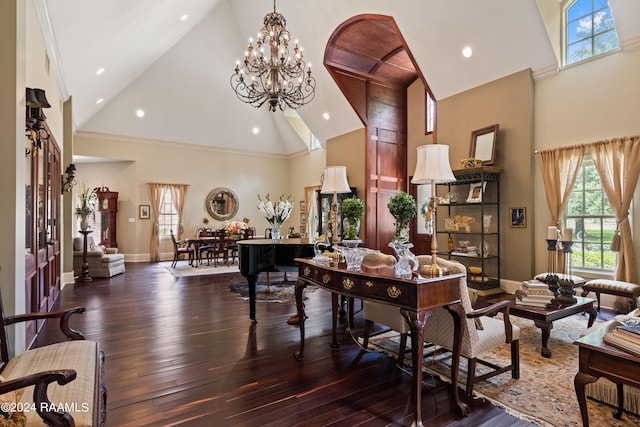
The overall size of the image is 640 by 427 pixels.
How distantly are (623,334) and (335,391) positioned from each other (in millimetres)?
1805

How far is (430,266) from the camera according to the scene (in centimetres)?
237

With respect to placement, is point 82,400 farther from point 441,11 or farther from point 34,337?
point 441,11

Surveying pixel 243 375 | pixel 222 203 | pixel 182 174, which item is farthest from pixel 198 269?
pixel 243 375

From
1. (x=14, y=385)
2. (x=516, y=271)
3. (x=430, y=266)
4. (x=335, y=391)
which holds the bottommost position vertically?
(x=335, y=391)

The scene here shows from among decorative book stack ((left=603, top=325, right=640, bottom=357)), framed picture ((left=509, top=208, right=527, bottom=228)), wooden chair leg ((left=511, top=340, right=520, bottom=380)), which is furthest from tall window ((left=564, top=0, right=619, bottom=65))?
decorative book stack ((left=603, top=325, right=640, bottom=357))

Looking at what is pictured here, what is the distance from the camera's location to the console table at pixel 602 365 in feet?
5.49

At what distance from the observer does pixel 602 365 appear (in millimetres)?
1784

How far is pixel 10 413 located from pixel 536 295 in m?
3.99

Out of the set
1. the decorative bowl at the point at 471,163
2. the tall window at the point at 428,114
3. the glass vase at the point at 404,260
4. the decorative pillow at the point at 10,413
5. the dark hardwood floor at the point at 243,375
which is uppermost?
the tall window at the point at 428,114

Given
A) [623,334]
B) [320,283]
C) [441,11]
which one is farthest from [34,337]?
[441,11]

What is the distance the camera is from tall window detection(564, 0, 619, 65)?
4.95m

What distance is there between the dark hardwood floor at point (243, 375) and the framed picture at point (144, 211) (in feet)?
21.1

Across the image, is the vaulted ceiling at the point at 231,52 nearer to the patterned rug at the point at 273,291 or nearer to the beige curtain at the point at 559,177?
the beige curtain at the point at 559,177

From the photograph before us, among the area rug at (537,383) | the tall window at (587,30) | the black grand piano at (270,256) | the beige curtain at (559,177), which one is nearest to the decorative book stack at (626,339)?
the area rug at (537,383)
